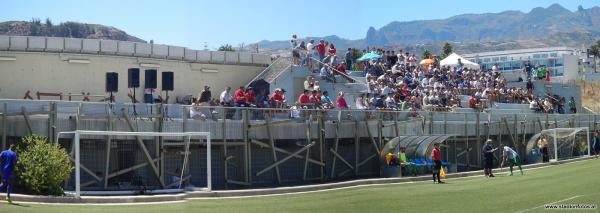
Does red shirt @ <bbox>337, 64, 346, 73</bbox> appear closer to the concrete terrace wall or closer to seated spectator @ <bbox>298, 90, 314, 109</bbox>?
the concrete terrace wall

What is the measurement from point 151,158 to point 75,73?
9.46 metres

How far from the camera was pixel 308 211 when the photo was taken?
69.5 feet

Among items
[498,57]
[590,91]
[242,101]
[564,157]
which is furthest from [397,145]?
[498,57]

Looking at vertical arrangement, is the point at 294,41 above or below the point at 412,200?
above

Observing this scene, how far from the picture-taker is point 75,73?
117 ft

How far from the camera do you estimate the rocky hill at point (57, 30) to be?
114500 mm

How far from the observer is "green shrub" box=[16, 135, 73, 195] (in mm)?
23359

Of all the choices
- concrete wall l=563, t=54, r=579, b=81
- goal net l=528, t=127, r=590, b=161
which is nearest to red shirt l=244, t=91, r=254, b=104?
goal net l=528, t=127, r=590, b=161

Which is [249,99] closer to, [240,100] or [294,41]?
[240,100]

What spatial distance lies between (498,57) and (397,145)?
9459 cm

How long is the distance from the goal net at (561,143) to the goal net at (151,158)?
70.5 feet

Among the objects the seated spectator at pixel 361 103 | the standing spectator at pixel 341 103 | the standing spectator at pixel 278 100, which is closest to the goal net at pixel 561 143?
the seated spectator at pixel 361 103

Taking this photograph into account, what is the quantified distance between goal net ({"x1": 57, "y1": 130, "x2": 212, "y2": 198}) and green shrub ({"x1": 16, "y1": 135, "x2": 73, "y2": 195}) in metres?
1.86

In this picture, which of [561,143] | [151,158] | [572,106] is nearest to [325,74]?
[151,158]
